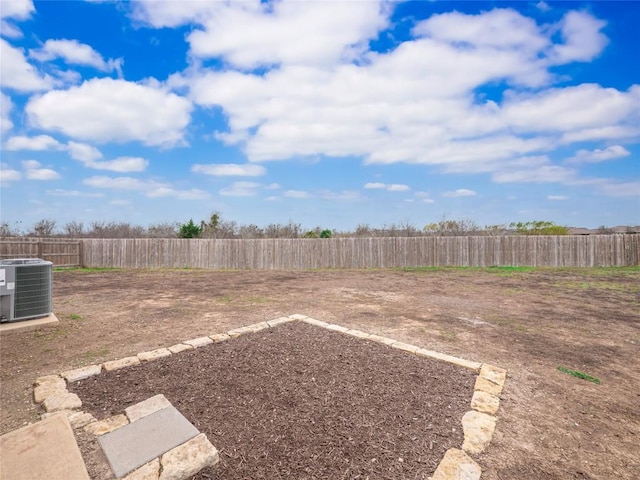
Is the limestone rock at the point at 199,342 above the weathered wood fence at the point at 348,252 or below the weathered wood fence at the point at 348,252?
below

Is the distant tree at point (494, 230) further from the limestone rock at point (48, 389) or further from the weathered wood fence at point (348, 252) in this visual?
the limestone rock at point (48, 389)

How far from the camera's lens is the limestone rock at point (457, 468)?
5.65 feet

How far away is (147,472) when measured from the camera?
1712 mm

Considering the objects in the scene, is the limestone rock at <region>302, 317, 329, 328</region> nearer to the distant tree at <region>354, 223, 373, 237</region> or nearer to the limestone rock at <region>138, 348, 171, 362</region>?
the limestone rock at <region>138, 348, 171, 362</region>

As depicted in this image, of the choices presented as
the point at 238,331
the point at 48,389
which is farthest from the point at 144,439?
the point at 238,331

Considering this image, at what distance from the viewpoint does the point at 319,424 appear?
6.93ft

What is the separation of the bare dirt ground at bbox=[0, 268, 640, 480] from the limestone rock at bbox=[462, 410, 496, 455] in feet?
0.18

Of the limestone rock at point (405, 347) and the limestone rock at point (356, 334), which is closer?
the limestone rock at point (405, 347)

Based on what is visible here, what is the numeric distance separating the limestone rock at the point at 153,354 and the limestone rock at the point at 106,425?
1047 mm

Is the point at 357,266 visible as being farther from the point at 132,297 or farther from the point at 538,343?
the point at 538,343

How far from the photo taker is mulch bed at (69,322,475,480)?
5.97 ft

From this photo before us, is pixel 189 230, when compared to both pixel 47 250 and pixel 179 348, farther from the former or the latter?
pixel 179 348

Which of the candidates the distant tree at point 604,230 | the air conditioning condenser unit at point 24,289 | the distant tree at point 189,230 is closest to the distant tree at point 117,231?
the distant tree at point 189,230

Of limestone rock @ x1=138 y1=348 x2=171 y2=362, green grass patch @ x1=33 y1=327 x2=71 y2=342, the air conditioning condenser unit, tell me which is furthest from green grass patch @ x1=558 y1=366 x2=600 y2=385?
the air conditioning condenser unit
